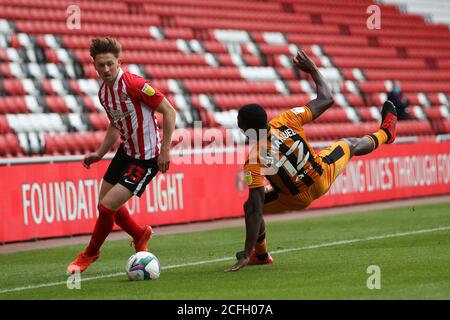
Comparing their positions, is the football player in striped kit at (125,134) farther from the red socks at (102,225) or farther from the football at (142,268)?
the football at (142,268)

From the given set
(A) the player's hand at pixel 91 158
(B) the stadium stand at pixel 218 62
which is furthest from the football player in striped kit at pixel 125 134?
(B) the stadium stand at pixel 218 62

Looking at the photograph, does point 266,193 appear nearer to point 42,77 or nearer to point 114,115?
point 114,115

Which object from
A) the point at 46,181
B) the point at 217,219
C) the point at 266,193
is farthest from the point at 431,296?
the point at 217,219

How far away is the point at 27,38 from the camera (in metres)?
19.8

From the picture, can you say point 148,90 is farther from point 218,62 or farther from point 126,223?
point 218,62

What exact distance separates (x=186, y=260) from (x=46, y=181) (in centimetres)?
413

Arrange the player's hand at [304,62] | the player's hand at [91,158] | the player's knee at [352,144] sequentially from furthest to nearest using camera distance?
the player's knee at [352,144]
the player's hand at [304,62]
the player's hand at [91,158]

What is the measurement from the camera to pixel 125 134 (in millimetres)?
9453

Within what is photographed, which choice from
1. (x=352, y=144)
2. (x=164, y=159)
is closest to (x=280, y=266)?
(x=164, y=159)

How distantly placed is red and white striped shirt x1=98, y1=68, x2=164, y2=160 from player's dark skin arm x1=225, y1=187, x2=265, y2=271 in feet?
3.37

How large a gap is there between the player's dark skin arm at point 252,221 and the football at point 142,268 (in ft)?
2.65

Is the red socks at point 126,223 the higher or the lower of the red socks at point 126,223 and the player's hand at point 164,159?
the lower

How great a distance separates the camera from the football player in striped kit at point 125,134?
29.8ft

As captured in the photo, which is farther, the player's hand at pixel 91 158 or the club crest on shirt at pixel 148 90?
the player's hand at pixel 91 158
